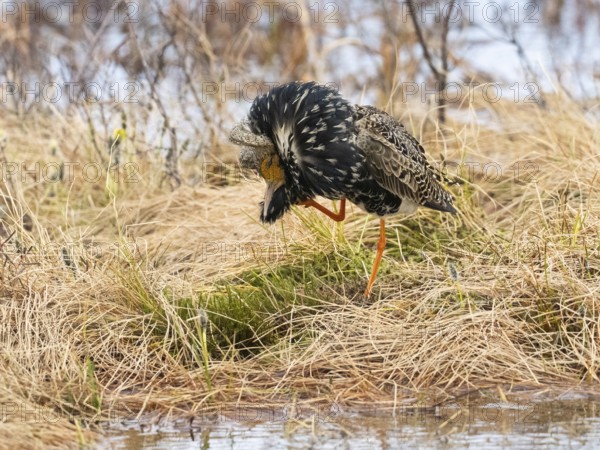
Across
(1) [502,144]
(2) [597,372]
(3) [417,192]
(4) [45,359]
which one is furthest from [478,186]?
(4) [45,359]

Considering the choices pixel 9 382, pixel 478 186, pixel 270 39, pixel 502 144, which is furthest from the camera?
pixel 270 39

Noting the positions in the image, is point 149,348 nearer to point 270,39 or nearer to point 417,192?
point 417,192

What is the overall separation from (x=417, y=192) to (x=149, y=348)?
1.84 m

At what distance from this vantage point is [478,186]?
281 inches

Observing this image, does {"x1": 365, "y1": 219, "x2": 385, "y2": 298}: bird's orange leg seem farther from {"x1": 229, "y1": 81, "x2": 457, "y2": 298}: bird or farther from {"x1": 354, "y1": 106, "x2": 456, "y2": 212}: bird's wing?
{"x1": 354, "y1": 106, "x2": 456, "y2": 212}: bird's wing

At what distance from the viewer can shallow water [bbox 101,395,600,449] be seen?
4.43m

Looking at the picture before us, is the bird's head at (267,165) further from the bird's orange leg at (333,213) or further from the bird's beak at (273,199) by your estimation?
the bird's orange leg at (333,213)

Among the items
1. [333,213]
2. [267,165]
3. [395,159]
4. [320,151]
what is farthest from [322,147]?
[333,213]

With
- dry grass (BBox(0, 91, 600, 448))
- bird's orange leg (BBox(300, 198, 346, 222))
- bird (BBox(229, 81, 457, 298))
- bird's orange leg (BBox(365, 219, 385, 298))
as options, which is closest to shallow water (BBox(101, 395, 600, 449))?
A: dry grass (BBox(0, 91, 600, 448))

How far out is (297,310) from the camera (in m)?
5.85

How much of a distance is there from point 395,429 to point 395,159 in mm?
1906

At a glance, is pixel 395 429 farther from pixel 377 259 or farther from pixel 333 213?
pixel 333 213

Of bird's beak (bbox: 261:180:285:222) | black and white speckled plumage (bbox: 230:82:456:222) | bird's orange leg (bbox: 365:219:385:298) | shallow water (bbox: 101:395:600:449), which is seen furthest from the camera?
bird's orange leg (bbox: 365:219:385:298)

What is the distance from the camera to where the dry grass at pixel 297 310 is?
16.8ft
